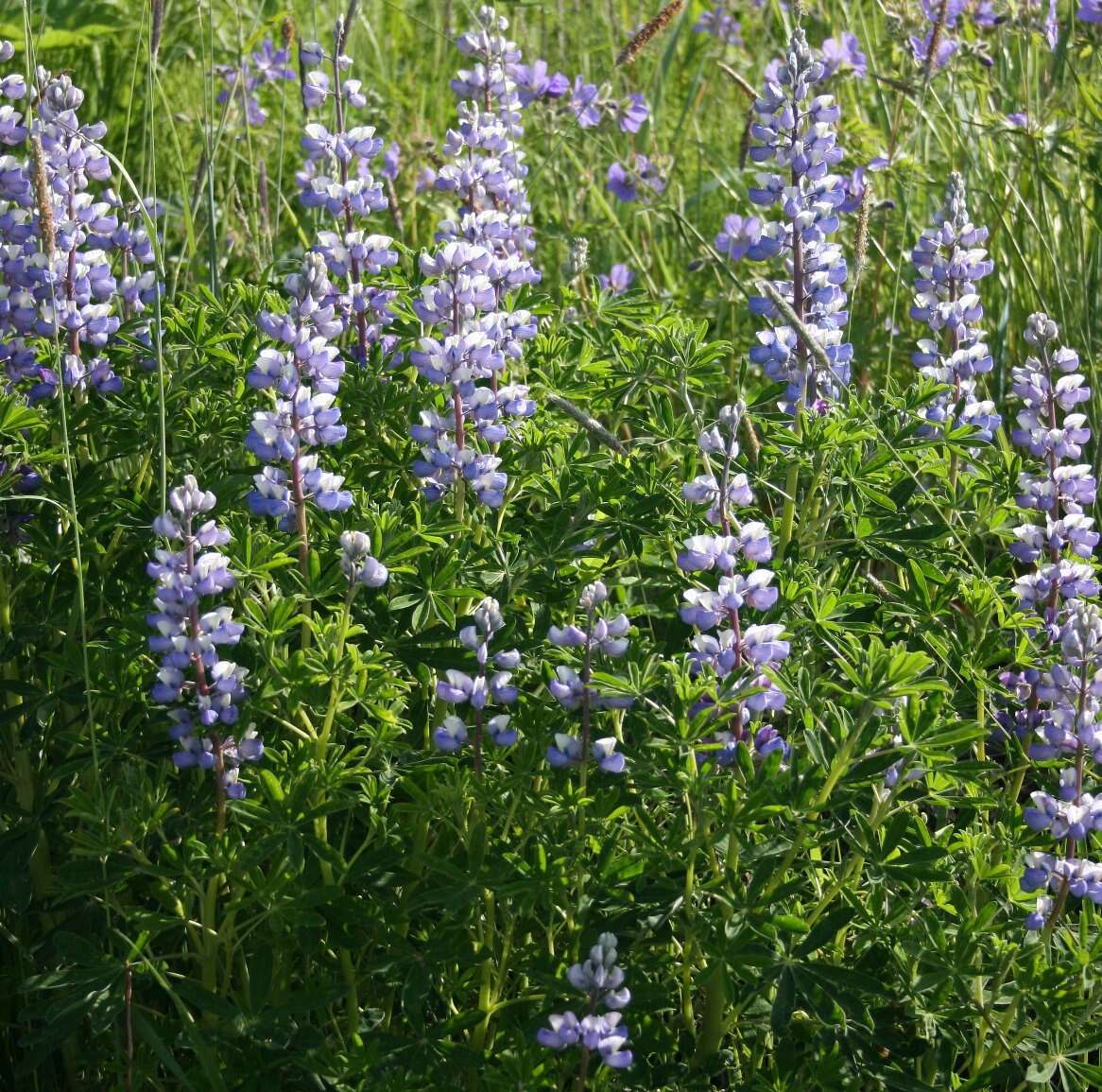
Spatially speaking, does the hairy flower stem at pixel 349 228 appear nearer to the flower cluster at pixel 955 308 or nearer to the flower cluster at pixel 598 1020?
the flower cluster at pixel 955 308

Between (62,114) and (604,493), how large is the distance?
3.27ft

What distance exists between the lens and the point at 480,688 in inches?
68.5

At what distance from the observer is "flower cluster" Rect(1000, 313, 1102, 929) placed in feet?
5.83

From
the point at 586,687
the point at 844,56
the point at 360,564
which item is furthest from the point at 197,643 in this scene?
the point at 844,56

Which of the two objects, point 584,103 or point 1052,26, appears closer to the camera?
point 1052,26

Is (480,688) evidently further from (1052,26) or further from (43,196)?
(1052,26)

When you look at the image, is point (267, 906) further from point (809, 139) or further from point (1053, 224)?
point (1053, 224)

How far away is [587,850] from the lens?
6.00 ft

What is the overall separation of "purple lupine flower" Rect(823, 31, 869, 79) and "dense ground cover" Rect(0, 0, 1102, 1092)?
4.04 ft

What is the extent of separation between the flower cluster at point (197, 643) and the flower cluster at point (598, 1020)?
0.48m

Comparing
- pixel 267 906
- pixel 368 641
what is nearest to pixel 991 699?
pixel 368 641

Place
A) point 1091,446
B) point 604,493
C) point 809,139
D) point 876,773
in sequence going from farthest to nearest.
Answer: point 1091,446
point 809,139
point 604,493
point 876,773

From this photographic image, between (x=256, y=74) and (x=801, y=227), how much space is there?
263 centimetres

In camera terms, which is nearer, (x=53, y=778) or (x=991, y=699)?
(x=53, y=778)
